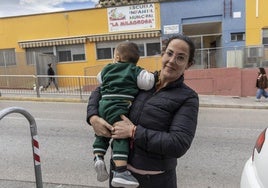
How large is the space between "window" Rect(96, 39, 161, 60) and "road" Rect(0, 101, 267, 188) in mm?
11519

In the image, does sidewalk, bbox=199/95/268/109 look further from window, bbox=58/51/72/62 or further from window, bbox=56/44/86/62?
window, bbox=58/51/72/62

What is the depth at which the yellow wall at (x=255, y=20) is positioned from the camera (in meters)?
18.7

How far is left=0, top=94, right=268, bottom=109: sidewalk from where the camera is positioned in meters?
13.1

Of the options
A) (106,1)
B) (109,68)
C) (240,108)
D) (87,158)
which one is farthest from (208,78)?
(106,1)

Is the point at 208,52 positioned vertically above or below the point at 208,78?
above

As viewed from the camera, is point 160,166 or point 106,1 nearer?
point 160,166

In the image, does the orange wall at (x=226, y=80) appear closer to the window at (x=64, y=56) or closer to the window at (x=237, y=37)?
the window at (x=237, y=37)

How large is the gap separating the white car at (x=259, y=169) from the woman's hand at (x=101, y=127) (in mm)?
1203

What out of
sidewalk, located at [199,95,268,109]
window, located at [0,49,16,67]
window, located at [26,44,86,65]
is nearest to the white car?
sidewalk, located at [199,95,268,109]

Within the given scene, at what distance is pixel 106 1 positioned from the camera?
4322 cm

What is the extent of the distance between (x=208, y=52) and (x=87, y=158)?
1206 centimetres

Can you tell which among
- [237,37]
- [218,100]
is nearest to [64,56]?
[237,37]

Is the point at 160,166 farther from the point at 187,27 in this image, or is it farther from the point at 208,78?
the point at 187,27

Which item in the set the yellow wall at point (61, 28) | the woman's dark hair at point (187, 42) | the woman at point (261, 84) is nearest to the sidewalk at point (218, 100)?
the woman at point (261, 84)
